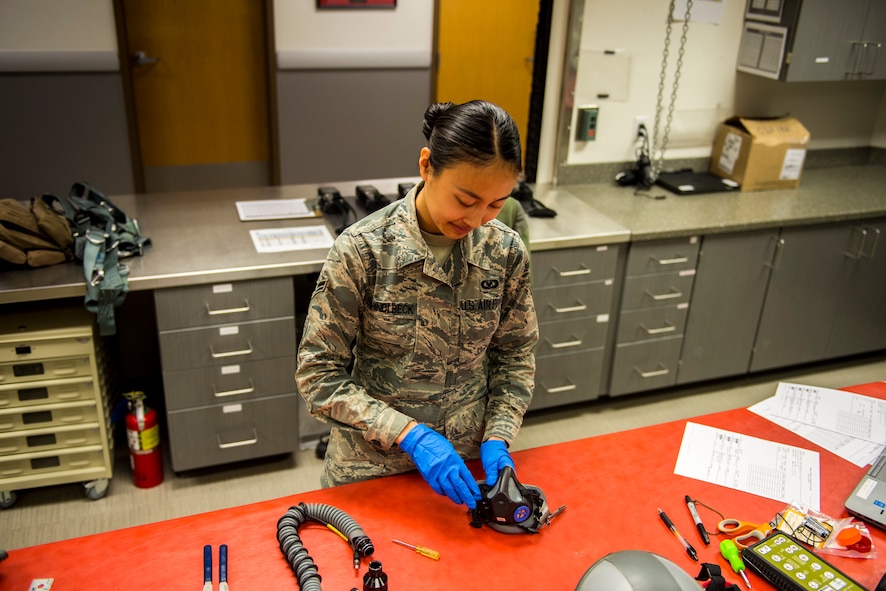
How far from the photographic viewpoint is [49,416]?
2584 millimetres

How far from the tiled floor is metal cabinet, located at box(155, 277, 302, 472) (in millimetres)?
102

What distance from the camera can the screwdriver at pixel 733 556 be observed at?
4.42 feet

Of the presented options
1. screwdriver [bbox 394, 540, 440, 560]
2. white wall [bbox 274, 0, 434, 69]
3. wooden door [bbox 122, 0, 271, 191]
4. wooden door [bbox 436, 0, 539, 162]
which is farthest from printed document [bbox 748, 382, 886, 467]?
wooden door [bbox 122, 0, 271, 191]

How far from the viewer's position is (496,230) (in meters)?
1.54

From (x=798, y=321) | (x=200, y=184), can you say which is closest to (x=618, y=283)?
(x=798, y=321)

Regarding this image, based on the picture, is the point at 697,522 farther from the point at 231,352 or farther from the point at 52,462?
the point at 52,462

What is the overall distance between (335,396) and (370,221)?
0.35 meters

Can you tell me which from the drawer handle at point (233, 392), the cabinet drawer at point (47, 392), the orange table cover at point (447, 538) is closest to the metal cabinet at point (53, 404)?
the cabinet drawer at point (47, 392)

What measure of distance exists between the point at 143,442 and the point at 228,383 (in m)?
0.38

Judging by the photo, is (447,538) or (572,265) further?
(572,265)

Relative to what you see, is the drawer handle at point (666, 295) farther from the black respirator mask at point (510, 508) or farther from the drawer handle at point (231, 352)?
the black respirator mask at point (510, 508)

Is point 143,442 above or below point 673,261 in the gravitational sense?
below

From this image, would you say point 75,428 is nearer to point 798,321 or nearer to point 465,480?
point 465,480

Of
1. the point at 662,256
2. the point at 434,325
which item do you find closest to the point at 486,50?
the point at 662,256
